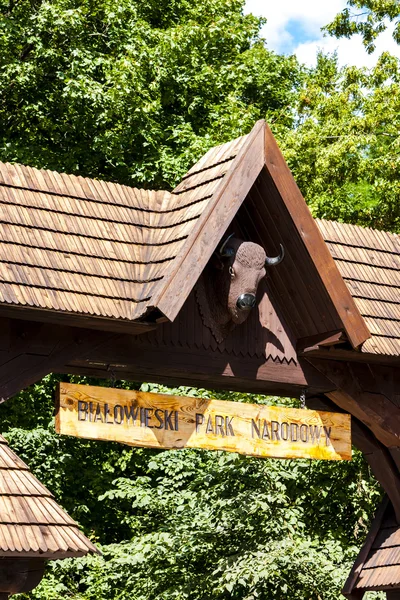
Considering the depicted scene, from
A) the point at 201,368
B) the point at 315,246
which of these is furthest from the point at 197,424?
the point at 315,246

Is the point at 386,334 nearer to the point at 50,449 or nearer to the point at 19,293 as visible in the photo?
the point at 19,293

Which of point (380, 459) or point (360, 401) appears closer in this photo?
point (360, 401)

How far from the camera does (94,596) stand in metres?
15.2

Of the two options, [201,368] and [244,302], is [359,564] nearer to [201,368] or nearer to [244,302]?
[201,368]

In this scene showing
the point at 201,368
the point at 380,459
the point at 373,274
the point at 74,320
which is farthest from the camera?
the point at 380,459

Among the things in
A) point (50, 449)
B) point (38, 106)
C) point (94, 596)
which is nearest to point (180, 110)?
point (38, 106)

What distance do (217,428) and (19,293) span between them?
1.77 m

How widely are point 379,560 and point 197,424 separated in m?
2.27

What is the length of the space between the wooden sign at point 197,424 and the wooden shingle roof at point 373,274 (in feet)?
2.26

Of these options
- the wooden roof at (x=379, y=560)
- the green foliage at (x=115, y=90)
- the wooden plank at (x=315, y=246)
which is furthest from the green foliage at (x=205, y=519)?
the wooden plank at (x=315, y=246)

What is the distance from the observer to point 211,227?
750 cm

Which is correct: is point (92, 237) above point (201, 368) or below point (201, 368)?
above

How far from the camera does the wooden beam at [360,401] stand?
8445 millimetres

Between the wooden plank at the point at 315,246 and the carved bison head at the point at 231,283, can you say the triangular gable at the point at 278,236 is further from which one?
the carved bison head at the point at 231,283
